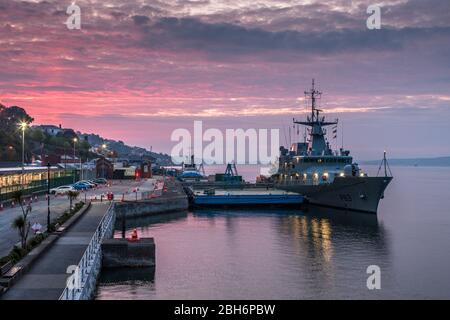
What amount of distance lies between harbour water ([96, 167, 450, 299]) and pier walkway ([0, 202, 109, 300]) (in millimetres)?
2766

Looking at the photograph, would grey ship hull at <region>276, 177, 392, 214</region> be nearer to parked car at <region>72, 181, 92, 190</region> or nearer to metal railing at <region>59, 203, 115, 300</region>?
parked car at <region>72, 181, 92, 190</region>

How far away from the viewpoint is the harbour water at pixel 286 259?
31219 millimetres

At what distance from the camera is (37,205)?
57.6 metres

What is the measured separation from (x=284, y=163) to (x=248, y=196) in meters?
22.4

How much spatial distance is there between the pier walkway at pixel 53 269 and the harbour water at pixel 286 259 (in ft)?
9.07

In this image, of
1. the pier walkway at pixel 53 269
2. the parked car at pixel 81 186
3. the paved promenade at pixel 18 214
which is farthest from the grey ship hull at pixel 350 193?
the pier walkway at pixel 53 269

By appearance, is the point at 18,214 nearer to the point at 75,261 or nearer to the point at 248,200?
the point at 75,261

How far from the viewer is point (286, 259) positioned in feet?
135

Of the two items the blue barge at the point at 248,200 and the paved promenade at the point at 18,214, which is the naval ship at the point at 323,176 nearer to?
the blue barge at the point at 248,200

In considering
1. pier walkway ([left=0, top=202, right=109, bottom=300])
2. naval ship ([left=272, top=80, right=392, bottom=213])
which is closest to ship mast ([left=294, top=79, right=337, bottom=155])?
naval ship ([left=272, top=80, right=392, bottom=213])

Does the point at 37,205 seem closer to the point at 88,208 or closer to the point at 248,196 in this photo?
the point at 88,208

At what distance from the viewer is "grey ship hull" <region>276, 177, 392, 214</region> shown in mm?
74875

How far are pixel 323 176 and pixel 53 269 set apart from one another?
223 ft

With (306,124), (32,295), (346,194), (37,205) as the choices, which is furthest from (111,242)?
(306,124)
